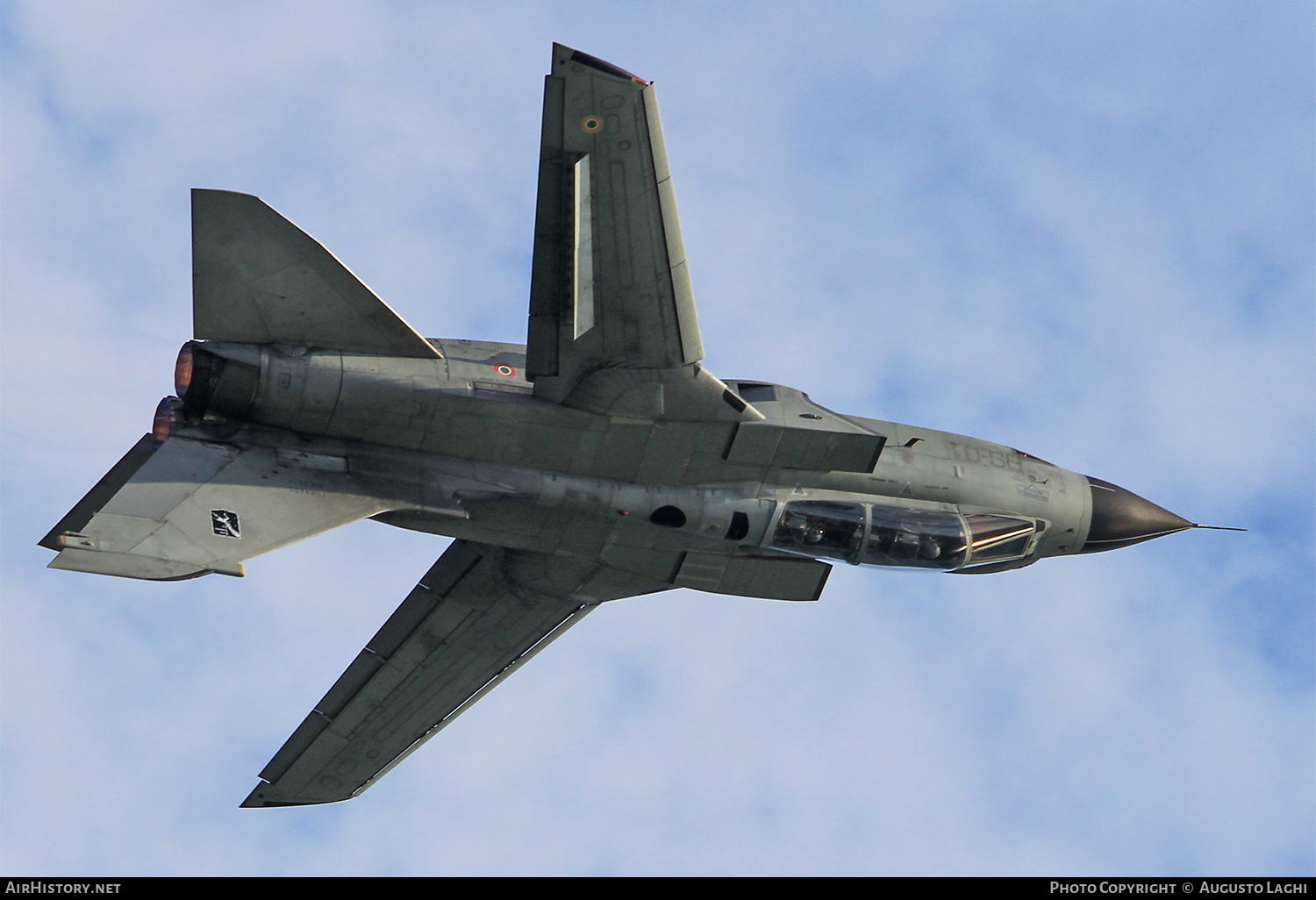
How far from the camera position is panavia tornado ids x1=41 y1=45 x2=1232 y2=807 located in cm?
1878

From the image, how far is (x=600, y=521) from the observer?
21859mm

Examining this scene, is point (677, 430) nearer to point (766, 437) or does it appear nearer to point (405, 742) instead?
point (766, 437)

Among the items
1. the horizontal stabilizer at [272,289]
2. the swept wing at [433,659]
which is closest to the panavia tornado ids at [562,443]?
the horizontal stabilizer at [272,289]

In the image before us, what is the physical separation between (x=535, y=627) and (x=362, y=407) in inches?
268

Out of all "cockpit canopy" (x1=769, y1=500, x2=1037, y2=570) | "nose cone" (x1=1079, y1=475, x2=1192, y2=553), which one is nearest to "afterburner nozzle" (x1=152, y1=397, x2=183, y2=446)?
"cockpit canopy" (x1=769, y1=500, x2=1037, y2=570)

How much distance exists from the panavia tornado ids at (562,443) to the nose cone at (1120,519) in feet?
0.40

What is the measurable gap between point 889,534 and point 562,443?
5.25 metres

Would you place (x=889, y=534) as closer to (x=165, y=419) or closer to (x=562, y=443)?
(x=562, y=443)

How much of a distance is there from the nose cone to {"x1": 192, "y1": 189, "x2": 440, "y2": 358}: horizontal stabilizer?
1137 centimetres

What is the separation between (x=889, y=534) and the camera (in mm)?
22625

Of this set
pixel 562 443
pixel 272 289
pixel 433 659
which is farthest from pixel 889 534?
pixel 272 289

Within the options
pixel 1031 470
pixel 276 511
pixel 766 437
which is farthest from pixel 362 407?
pixel 1031 470

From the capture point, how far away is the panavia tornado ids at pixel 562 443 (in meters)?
18.8

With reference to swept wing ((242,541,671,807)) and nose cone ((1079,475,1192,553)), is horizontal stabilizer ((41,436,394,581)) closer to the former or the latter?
swept wing ((242,541,671,807))
